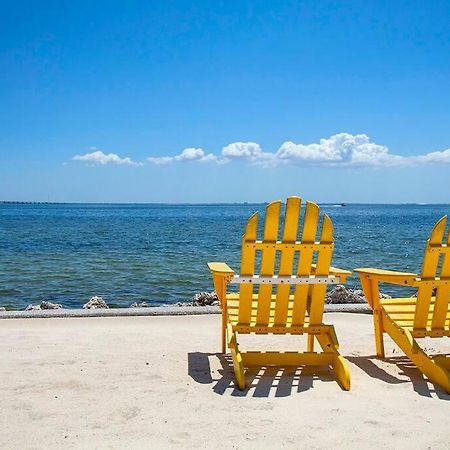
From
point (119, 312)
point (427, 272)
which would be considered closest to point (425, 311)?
point (427, 272)

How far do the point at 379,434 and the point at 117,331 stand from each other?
10.6ft

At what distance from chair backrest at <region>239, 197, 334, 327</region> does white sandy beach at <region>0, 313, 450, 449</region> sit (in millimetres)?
492

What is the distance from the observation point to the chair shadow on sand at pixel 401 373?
395cm

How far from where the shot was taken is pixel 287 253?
13.9 ft

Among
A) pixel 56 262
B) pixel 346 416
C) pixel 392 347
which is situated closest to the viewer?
pixel 346 416

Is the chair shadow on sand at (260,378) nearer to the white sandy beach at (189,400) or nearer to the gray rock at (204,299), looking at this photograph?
the white sandy beach at (189,400)

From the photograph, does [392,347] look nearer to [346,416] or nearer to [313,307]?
[313,307]

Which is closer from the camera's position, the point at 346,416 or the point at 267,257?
the point at 346,416

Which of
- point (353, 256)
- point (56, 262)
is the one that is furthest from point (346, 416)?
point (353, 256)

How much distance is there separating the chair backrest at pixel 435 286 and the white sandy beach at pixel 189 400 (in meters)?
0.42

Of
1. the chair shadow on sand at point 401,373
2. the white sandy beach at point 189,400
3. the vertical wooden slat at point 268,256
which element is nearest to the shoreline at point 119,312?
the white sandy beach at point 189,400

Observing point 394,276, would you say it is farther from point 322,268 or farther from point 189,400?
point 189,400

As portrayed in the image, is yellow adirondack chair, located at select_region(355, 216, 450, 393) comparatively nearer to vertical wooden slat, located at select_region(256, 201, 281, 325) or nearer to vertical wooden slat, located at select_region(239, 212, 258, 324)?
vertical wooden slat, located at select_region(256, 201, 281, 325)

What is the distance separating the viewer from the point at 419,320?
14.3 ft
